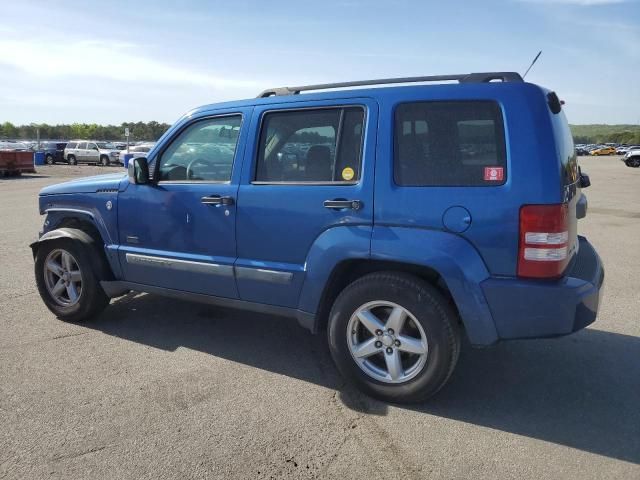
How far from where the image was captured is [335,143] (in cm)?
355

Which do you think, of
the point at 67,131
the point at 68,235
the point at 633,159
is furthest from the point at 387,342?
the point at 67,131

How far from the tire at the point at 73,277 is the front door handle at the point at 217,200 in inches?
53.2

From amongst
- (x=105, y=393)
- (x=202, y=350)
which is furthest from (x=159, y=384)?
(x=202, y=350)

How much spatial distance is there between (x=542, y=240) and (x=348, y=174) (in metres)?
1.25

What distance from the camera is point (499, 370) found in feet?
12.6

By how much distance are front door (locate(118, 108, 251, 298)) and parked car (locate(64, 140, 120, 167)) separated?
3507 centimetres

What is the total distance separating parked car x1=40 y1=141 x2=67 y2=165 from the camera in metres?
38.6

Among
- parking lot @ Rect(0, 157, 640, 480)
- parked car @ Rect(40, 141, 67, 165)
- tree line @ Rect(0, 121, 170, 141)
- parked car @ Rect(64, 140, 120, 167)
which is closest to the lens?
parking lot @ Rect(0, 157, 640, 480)

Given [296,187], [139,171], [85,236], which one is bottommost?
[85,236]

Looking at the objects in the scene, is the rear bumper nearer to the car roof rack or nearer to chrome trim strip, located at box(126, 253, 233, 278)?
the car roof rack

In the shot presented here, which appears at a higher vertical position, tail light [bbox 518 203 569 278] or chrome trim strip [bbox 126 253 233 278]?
tail light [bbox 518 203 569 278]

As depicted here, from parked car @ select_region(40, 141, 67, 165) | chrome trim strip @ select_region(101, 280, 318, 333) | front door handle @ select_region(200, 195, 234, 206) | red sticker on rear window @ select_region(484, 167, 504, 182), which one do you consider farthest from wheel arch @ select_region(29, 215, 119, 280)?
parked car @ select_region(40, 141, 67, 165)

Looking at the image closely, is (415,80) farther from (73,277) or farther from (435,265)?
(73,277)

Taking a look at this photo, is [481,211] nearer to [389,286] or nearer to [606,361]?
[389,286]
